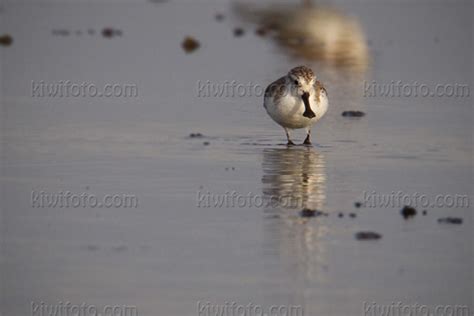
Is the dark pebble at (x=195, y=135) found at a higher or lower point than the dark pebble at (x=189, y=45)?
lower

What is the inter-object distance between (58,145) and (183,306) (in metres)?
6.23

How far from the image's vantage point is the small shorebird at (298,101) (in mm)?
14812

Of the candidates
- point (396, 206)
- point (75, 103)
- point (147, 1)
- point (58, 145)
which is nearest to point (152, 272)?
point (396, 206)

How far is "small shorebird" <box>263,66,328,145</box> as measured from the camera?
14812mm
